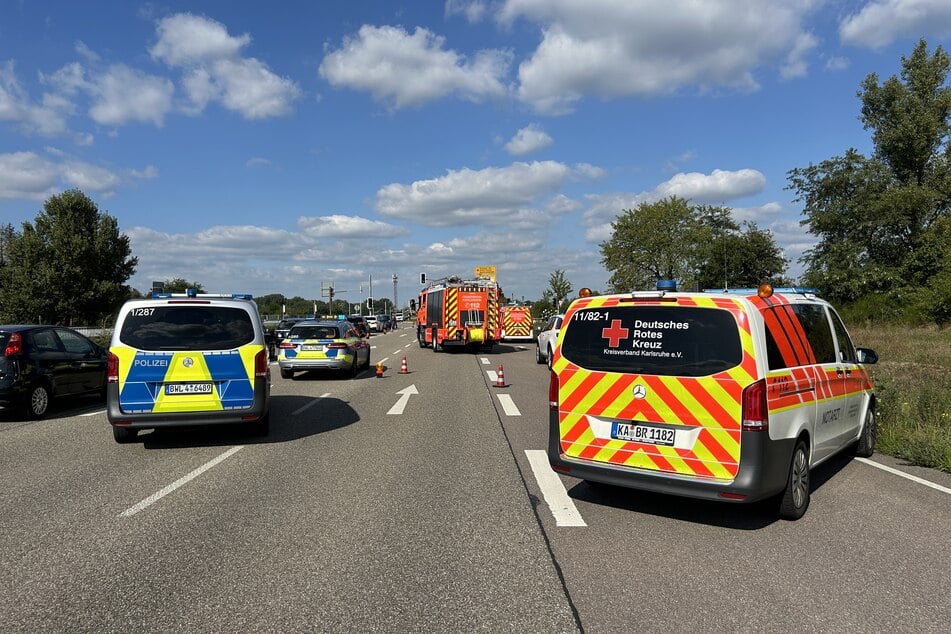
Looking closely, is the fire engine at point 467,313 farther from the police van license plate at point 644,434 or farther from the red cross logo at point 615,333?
the police van license plate at point 644,434

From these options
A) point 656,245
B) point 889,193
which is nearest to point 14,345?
point 889,193

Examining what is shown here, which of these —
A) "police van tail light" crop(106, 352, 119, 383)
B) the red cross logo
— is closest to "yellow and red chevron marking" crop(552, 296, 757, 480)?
the red cross logo

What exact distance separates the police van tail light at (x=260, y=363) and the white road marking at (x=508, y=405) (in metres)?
4.32

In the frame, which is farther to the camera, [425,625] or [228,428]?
[228,428]

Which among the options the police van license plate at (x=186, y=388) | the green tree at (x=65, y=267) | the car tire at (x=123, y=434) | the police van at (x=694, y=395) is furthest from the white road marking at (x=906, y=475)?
the green tree at (x=65, y=267)

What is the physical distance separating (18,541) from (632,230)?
203 ft

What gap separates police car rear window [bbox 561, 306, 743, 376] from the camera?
16.9 ft

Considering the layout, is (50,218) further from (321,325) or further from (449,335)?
(321,325)

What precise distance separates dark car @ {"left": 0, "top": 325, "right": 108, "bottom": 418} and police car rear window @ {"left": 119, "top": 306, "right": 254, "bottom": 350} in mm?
3541

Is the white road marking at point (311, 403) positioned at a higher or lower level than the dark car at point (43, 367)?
lower

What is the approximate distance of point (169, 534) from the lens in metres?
5.08

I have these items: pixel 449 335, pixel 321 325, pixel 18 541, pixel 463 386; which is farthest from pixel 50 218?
pixel 18 541

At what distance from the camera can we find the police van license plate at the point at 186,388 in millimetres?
8180

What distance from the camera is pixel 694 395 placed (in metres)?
5.14
